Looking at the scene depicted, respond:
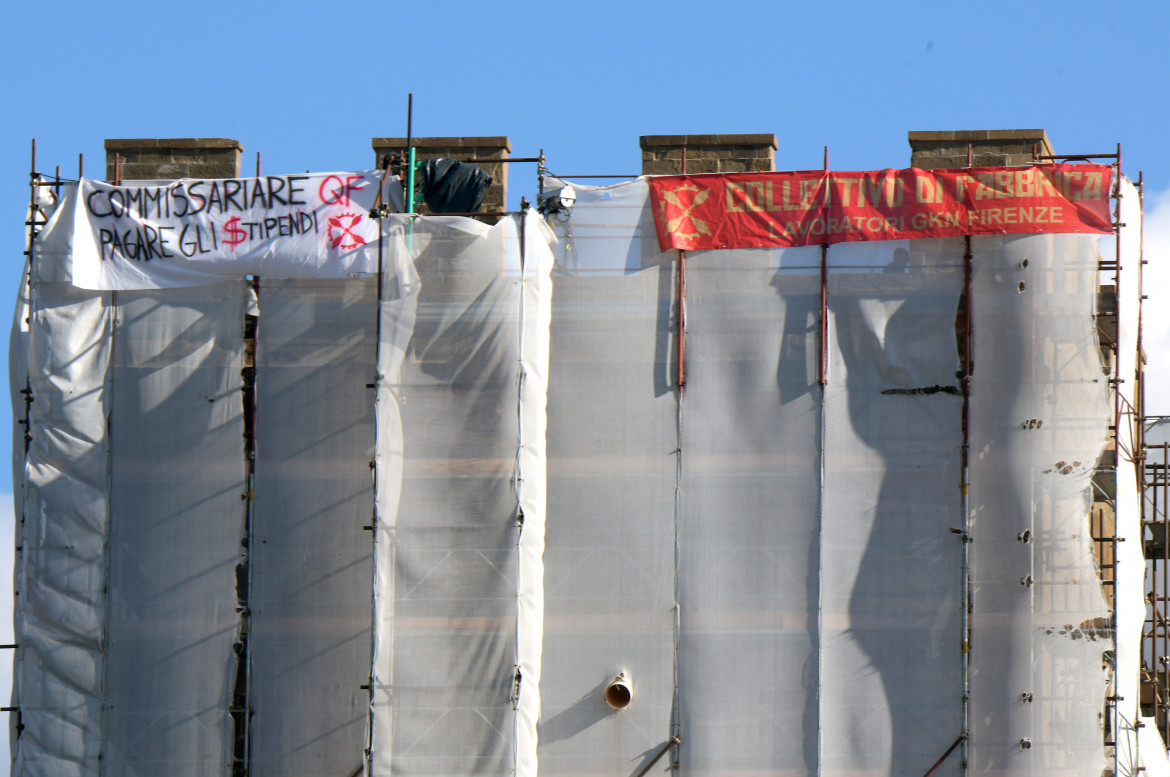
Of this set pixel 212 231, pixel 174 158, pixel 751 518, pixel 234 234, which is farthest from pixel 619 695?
pixel 174 158

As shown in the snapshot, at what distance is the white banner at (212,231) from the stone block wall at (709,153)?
141 inches

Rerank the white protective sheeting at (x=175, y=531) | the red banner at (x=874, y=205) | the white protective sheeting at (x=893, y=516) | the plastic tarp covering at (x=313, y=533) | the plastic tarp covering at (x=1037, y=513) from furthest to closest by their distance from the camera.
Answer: the white protective sheeting at (x=175, y=531) < the plastic tarp covering at (x=313, y=533) < the red banner at (x=874, y=205) < the white protective sheeting at (x=893, y=516) < the plastic tarp covering at (x=1037, y=513)

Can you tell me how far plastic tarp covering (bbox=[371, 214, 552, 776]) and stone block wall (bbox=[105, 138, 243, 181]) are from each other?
3.48 meters

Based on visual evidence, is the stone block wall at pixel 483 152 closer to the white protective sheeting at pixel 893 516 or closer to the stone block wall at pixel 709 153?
the stone block wall at pixel 709 153

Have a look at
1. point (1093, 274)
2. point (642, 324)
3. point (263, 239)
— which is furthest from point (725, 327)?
point (263, 239)

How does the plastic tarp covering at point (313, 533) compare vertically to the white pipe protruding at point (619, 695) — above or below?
→ above

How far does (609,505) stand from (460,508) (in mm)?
2075

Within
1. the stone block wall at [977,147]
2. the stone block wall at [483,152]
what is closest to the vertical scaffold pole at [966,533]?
the stone block wall at [977,147]

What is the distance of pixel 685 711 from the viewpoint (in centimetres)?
2431

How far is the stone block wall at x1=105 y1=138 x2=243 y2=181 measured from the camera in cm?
2634

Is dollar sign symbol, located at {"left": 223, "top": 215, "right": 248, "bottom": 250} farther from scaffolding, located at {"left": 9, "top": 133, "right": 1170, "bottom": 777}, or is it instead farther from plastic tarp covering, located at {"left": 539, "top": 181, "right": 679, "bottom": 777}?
plastic tarp covering, located at {"left": 539, "top": 181, "right": 679, "bottom": 777}

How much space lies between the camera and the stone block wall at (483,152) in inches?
1019

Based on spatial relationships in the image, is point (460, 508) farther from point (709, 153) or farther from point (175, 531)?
point (709, 153)

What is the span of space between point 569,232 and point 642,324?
63.4 inches
